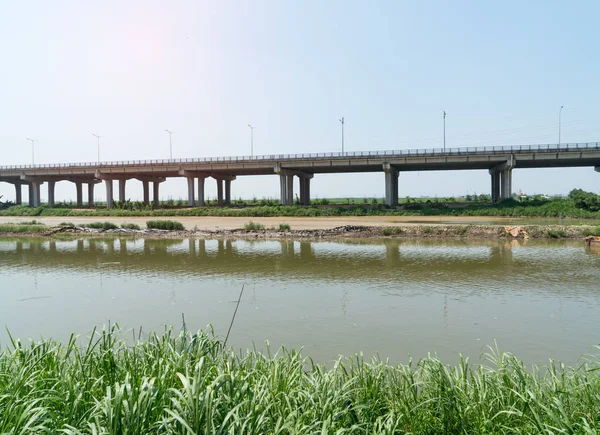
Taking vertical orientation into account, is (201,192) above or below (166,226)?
above

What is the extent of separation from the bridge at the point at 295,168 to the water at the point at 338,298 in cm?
3390

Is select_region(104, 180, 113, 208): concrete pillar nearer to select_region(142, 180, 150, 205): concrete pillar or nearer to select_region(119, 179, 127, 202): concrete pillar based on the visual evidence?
select_region(119, 179, 127, 202): concrete pillar

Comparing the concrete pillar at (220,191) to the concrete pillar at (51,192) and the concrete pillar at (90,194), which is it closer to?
the concrete pillar at (90,194)

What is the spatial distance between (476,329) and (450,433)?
583cm

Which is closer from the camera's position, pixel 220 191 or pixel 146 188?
pixel 220 191

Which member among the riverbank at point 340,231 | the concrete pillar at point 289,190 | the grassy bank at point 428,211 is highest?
the concrete pillar at point 289,190

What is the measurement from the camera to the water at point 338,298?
955 cm

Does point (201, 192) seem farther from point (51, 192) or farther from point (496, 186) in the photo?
point (496, 186)

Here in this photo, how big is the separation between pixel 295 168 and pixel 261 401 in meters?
62.1

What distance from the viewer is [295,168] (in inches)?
2603

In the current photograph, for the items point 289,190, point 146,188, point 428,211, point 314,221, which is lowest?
point 314,221

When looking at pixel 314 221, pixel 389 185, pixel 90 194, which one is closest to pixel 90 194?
pixel 90 194

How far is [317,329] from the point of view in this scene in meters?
10.3

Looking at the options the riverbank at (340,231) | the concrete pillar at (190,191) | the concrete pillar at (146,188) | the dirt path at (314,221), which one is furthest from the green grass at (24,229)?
the concrete pillar at (146,188)
